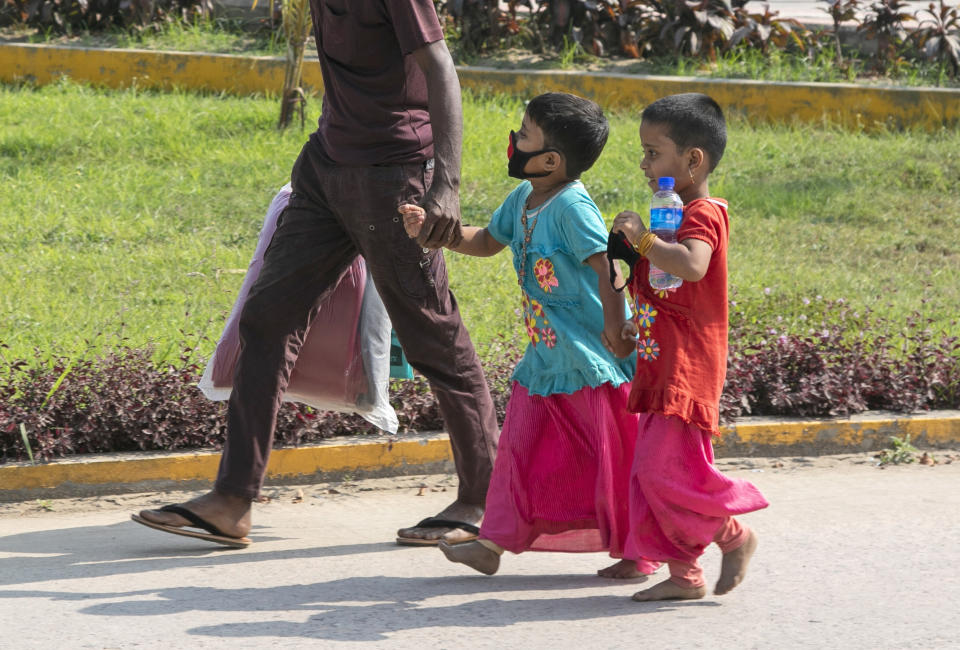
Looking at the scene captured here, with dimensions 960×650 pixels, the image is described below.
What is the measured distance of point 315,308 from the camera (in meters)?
4.55

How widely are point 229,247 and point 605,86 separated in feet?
12.9

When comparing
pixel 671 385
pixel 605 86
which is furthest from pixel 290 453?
pixel 605 86

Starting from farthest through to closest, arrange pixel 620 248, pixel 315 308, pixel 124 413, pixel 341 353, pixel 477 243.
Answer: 1. pixel 124 413
2. pixel 341 353
3. pixel 315 308
4. pixel 477 243
5. pixel 620 248

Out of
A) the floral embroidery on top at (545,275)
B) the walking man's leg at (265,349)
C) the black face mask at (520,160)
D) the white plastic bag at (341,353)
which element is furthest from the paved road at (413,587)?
the black face mask at (520,160)

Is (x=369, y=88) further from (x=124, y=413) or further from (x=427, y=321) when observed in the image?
(x=124, y=413)

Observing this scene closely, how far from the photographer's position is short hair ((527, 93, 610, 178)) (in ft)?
13.4

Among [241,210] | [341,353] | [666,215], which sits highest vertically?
[666,215]

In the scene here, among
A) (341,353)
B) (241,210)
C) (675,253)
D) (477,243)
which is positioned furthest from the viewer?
(241,210)

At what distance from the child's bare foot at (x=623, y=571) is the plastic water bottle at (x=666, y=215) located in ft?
3.05

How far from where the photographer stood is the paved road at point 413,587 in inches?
148

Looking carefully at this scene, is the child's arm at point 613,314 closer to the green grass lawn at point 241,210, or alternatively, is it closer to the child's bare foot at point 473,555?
the child's bare foot at point 473,555

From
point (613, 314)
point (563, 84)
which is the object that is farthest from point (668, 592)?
point (563, 84)

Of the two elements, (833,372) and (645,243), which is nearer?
(645,243)

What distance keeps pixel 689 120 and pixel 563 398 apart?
894 mm
